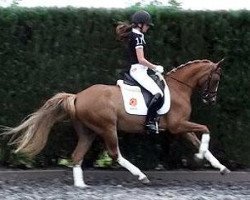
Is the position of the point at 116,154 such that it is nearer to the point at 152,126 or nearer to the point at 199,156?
the point at 152,126

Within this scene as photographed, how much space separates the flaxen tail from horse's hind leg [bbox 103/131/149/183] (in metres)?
0.71

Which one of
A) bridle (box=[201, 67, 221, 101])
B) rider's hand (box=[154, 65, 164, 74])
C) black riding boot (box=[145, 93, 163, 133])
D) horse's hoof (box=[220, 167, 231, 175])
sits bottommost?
horse's hoof (box=[220, 167, 231, 175])

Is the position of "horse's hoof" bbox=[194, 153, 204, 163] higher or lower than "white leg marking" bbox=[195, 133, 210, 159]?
lower

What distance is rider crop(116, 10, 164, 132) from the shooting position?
406 inches

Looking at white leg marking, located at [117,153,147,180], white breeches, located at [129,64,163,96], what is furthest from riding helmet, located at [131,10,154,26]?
white leg marking, located at [117,153,147,180]

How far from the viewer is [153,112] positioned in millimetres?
10391

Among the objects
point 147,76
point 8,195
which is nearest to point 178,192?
point 147,76

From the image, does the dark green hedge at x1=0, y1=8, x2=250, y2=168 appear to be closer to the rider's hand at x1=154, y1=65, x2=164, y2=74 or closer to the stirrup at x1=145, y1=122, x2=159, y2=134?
the rider's hand at x1=154, y1=65, x2=164, y2=74

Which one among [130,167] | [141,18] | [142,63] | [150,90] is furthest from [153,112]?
[141,18]

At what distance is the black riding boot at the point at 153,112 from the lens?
33.9ft

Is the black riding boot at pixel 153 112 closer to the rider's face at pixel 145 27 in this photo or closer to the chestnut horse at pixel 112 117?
the chestnut horse at pixel 112 117

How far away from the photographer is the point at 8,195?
970 centimetres

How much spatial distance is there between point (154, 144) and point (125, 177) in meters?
0.71

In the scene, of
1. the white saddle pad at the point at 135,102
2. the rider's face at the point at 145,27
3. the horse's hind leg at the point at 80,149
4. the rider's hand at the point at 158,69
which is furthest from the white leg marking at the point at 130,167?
the rider's face at the point at 145,27
